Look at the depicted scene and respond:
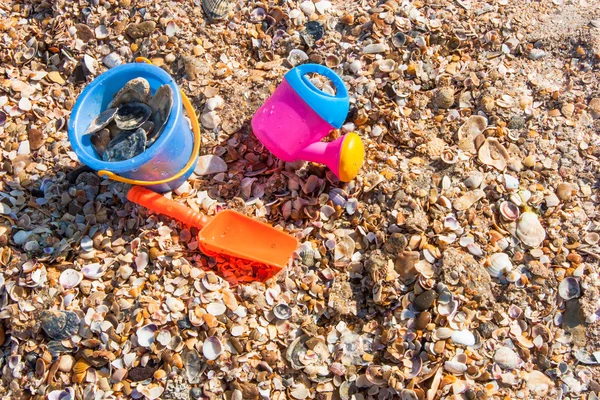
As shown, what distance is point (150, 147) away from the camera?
1949 mm

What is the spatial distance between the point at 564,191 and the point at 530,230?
9.9 inches

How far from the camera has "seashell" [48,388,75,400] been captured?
1.92 meters

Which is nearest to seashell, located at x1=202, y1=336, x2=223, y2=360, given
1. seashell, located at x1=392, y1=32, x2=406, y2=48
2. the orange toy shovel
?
the orange toy shovel

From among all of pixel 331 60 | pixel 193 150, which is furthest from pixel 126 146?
pixel 331 60

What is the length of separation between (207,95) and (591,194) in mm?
1682

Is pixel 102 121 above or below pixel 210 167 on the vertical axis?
above

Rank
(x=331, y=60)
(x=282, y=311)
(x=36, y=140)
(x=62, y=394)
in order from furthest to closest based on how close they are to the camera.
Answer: (x=331, y=60)
(x=36, y=140)
(x=282, y=311)
(x=62, y=394)

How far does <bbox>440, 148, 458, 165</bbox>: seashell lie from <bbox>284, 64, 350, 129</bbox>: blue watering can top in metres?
0.46

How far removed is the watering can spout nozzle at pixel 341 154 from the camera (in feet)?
6.83

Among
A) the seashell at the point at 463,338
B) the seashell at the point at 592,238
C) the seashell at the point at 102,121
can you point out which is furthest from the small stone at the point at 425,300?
the seashell at the point at 102,121

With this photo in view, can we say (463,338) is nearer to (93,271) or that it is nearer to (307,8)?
(93,271)

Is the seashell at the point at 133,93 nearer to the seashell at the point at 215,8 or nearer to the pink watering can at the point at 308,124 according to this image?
the pink watering can at the point at 308,124

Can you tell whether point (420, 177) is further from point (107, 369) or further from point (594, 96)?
point (107, 369)

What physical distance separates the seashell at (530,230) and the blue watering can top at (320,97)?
2.70ft
